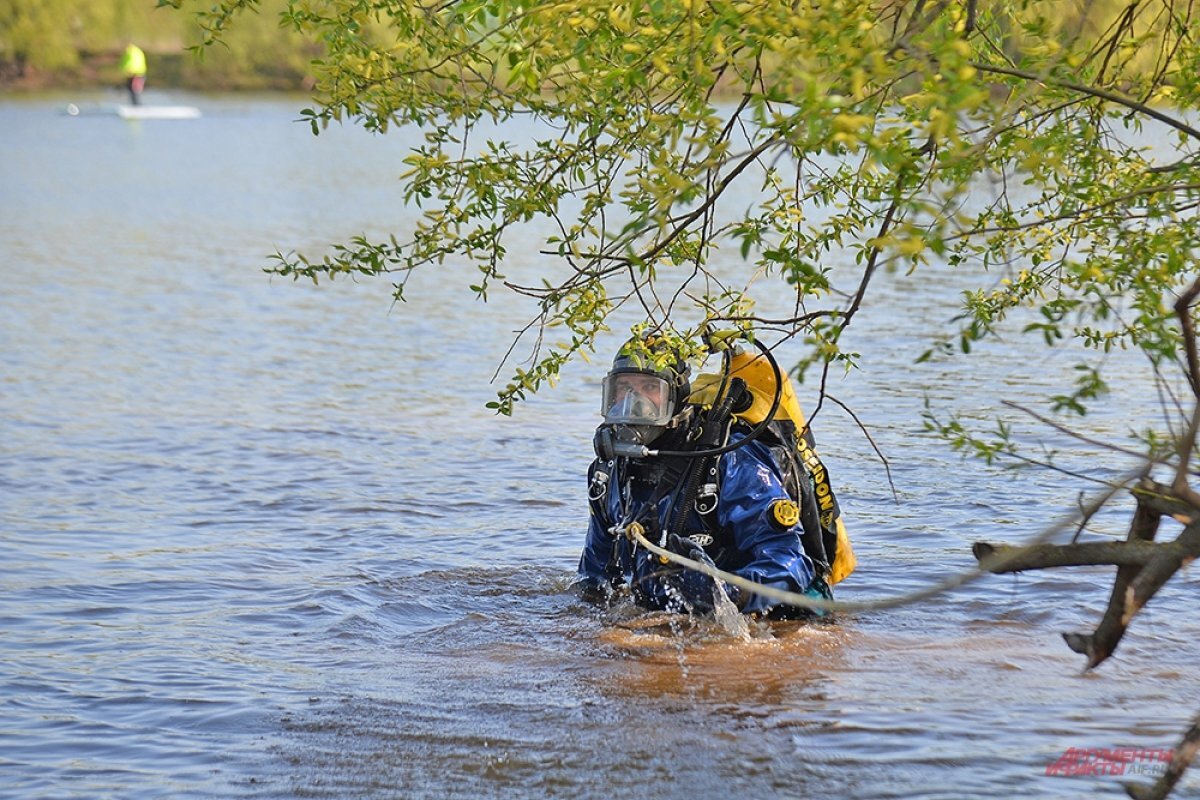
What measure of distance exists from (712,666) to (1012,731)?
3.96ft

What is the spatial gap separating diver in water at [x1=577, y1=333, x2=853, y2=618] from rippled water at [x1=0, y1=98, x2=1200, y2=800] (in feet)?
1.12

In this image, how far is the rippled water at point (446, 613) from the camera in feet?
17.5

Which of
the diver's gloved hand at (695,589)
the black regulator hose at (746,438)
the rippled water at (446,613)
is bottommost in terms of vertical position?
the rippled water at (446,613)

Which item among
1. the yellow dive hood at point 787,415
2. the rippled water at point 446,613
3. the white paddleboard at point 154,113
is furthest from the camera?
the white paddleboard at point 154,113

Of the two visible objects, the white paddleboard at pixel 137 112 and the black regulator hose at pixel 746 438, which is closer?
the black regulator hose at pixel 746 438

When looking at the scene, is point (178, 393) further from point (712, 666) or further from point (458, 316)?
point (712, 666)

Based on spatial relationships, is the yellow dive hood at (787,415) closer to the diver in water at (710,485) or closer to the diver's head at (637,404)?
the diver in water at (710,485)

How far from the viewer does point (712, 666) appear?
20.0 feet

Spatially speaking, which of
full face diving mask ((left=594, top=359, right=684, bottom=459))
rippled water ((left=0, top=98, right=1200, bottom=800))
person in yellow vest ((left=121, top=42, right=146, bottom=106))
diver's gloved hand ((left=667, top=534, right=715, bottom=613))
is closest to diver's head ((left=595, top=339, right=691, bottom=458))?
full face diving mask ((left=594, top=359, right=684, bottom=459))

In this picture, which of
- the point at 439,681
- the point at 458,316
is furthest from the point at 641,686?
the point at 458,316

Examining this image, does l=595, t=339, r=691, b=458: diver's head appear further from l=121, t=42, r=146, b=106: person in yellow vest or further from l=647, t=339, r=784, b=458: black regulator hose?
l=121, t=42, r=146, b=106: person in yellow vest

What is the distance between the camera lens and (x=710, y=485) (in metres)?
6.00

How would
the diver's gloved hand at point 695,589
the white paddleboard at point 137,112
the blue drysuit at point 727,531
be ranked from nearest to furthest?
the blue drysuit at point 727,531 < the diver's gloved hand at point 695,589 < the white paddleboard at point 137,112

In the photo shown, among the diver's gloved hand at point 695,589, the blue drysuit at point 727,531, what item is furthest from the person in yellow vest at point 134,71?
the diver's gloved hand at point 695,589
